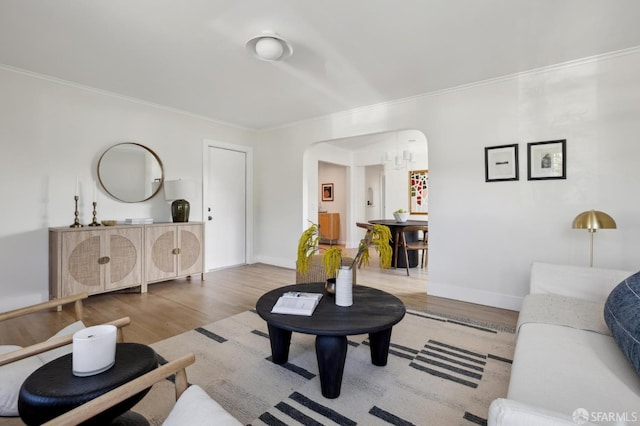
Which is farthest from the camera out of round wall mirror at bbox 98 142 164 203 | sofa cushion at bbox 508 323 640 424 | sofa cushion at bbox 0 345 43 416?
round wall mirror at bbox 98 142 164 203

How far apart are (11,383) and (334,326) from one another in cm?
139

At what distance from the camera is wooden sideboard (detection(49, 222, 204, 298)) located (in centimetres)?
315

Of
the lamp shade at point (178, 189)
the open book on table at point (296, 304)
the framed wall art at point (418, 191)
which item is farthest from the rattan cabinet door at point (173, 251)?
the framed wall art at point (418, 191)

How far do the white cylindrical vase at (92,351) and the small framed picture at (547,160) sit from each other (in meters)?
3.62

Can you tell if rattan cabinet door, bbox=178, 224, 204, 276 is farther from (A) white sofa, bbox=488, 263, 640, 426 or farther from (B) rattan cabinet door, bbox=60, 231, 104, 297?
(A) white sofa, bbox=488, 263, 640, 426

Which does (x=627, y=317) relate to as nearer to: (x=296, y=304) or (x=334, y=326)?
(x=334, y=326)

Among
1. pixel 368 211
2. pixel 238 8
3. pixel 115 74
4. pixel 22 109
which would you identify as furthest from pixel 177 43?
pixel 368 211

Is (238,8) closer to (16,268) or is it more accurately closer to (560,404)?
(560,404)

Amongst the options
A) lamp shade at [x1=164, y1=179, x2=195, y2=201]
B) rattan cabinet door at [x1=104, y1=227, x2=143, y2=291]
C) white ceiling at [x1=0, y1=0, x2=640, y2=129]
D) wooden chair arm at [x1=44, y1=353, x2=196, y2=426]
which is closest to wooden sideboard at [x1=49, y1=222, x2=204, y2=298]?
rattan cabinet door at [x1=104, y1=227, x2=143, y2=291]

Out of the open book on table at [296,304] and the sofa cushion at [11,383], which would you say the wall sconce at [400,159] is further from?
the sofa cushion at [11,383]

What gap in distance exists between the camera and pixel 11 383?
4.03 feet

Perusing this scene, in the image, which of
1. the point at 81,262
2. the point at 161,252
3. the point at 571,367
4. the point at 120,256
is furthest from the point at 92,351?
the point at 161,252

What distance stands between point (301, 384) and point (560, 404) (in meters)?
1.28

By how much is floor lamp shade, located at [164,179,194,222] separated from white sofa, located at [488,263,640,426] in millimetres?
3927
